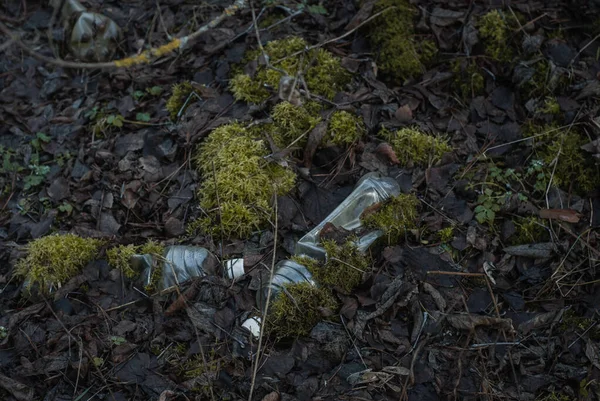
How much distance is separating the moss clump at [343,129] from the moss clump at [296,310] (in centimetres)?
104

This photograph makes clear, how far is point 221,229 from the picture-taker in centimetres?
324

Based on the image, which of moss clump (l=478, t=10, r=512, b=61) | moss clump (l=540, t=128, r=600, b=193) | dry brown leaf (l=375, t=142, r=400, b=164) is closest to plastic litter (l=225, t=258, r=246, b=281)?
dry brown leaf (l=375, t=142, r=400, b=164)

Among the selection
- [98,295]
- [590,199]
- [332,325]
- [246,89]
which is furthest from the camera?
[246,89]

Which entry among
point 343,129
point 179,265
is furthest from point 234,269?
point 343,129

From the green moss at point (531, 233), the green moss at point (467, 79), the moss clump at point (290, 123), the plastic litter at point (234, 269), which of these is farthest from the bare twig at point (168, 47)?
the green moss at point (531, 233)

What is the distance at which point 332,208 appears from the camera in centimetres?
335

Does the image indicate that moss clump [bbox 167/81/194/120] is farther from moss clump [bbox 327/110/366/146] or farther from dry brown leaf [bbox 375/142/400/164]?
dry brown leaf [bbox 375/142/400/164]

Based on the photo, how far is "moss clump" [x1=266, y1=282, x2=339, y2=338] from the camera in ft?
9.28

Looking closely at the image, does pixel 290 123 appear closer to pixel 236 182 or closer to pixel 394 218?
pixel 236 182

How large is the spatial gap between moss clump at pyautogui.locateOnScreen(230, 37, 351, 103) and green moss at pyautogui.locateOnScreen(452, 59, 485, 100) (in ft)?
2.37

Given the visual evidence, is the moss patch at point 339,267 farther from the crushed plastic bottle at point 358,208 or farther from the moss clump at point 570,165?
the moss clump at point 570,165

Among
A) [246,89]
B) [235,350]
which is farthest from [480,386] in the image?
[246,89]

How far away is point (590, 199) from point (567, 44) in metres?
1.22

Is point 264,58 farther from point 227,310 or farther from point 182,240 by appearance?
point 227,310
